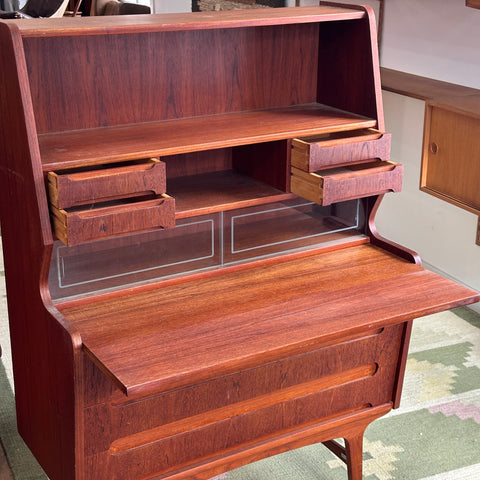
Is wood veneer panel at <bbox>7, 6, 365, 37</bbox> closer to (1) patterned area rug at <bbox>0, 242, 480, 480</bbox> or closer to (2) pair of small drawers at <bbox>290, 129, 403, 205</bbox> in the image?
(2) pair of small drawers at <bbox>290, 129, 403, 205</bbox>

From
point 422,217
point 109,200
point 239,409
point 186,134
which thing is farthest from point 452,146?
point 109,200

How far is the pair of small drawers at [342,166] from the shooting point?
1.89m

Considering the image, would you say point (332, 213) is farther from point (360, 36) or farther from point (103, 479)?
point (103, 479)

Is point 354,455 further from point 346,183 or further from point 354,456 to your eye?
point 346,183

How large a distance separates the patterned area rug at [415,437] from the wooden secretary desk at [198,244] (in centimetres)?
24

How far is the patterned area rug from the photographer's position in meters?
2.32

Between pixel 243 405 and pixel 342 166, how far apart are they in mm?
699

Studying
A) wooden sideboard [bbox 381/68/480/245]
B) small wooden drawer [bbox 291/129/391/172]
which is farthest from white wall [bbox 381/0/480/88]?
small wooden drawer [bbox 291/129/391/172]

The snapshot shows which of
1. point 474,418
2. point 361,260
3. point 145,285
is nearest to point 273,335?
point 145,285

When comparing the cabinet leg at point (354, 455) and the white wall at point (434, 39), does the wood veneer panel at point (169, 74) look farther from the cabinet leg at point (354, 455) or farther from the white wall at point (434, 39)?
the white wall at point (434, 39)

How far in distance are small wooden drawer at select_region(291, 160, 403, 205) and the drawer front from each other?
15.1 inches

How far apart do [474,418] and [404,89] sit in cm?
148

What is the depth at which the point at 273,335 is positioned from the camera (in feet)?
5.50

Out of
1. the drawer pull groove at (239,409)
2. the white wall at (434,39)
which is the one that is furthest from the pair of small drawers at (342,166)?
the white wall at (434,39)
